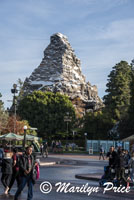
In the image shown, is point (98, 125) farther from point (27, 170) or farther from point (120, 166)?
point (27, 170)

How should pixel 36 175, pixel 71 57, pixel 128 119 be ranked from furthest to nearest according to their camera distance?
pixel 71 57
pixel 128 119
pixel 36 175

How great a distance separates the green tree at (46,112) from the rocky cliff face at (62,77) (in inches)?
1225

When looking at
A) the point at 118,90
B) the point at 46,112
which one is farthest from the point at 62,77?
the point at 118,90

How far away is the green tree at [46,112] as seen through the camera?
9350cm

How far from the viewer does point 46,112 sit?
94188mm

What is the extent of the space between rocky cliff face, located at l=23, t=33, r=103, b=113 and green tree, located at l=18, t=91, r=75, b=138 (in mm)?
31120

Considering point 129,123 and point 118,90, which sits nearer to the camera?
point 129,123

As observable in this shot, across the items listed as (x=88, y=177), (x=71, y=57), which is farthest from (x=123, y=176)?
(x=71, y=57)

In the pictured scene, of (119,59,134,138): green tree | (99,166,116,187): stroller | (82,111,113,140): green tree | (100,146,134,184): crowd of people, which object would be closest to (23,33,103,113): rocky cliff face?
(82,111,113,140): green tree

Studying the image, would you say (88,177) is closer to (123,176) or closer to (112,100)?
(123,176)

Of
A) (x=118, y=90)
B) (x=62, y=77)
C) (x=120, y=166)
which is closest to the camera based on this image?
(x=120, y=166)

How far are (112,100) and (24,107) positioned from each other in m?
22.4

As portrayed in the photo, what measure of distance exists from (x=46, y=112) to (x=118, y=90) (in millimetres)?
18134

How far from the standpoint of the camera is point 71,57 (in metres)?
154
